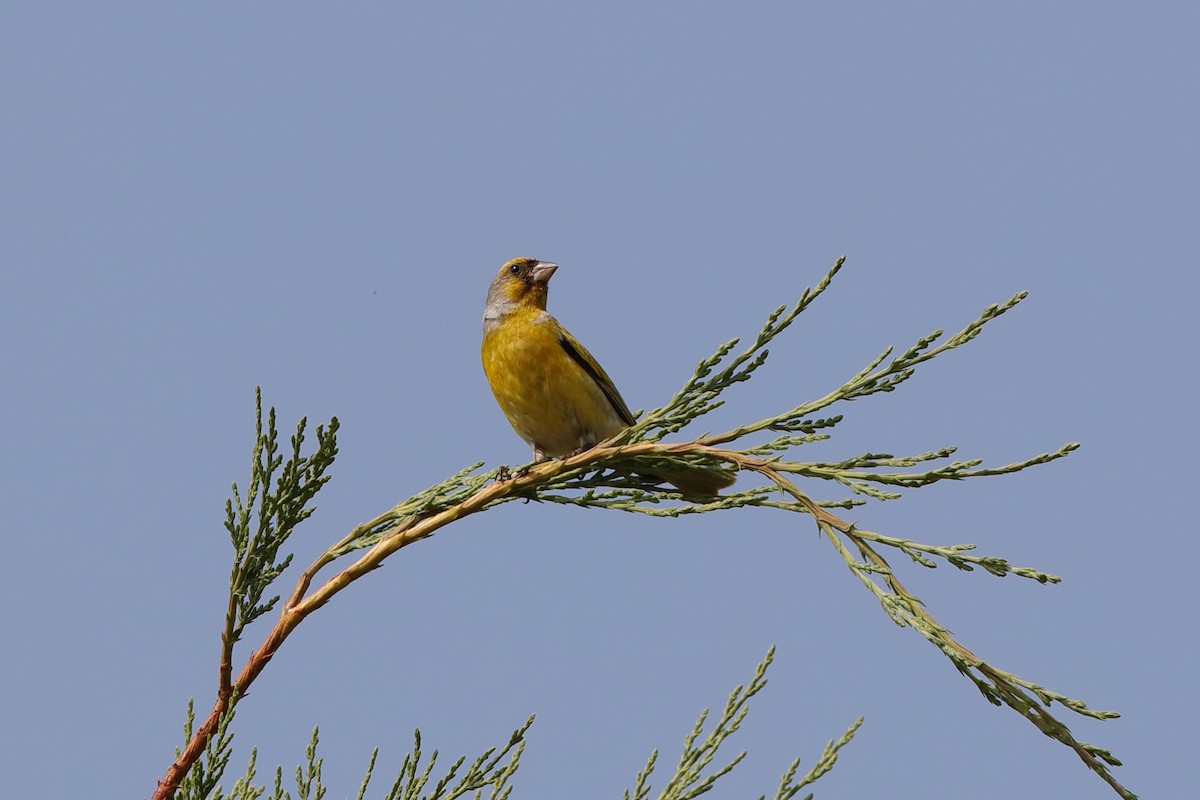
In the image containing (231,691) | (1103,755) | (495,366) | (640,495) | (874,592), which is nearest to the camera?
(1103,755)

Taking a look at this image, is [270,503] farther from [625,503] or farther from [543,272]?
[543,272]

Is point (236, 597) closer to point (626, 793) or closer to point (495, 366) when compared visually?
point (626, 793)

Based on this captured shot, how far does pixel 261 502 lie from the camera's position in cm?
444

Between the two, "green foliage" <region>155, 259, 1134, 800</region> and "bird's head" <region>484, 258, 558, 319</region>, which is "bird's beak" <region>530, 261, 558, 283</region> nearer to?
"bird's head" <region>484, 258, 558, 319</region>

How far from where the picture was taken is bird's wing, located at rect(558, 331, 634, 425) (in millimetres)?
7605

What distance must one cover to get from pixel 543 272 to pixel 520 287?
21 cm

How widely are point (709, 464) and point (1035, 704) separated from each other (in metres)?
1.45

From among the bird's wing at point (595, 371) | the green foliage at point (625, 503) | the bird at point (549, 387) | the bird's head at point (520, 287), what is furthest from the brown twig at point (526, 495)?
the bird's head at point (520, 287)

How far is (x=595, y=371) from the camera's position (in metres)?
7.61

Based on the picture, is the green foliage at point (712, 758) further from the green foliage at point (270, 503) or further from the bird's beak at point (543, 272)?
the bird's beak at point (543, 272)

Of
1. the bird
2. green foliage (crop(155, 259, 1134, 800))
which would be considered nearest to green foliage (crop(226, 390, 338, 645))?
green foliage (crop(155, 259, 1134, 800))

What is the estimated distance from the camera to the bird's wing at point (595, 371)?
7605mm

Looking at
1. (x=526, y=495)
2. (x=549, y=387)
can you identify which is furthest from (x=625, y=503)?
(x=549, y=387)

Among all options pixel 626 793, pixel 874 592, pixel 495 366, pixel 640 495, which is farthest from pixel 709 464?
pixel 495 366
